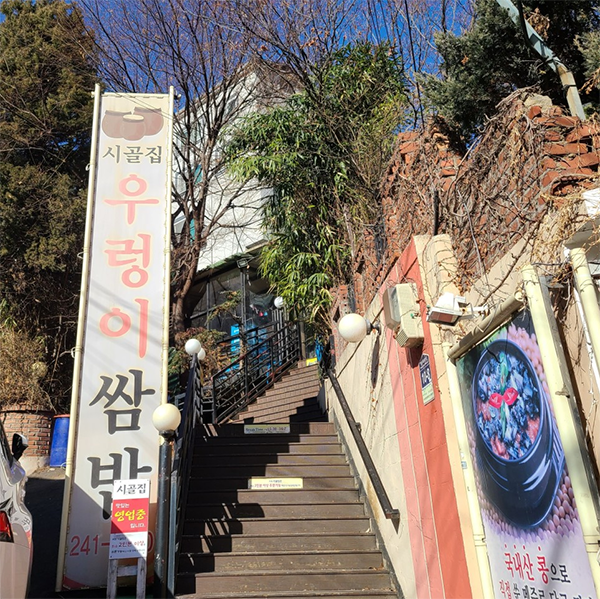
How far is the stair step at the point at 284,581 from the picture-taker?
17.2 ft

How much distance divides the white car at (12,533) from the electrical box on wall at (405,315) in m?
3.11

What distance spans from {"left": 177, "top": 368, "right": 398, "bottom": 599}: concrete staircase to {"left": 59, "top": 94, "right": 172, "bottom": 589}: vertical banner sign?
2.68 feet

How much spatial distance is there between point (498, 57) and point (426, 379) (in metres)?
3.78

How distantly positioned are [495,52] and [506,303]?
159 inches

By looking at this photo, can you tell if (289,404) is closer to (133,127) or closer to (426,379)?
(133,127)

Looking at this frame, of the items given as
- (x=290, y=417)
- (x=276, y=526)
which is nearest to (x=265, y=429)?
(x=290, y=417)

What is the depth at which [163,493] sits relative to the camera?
5340mm

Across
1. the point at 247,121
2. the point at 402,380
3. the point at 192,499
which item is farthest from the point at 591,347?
the point at 247,121

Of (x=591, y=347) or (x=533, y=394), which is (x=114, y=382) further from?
(x=591, y=347)

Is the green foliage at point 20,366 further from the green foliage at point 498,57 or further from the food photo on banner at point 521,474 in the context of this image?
the food photo on banner at point 521,474

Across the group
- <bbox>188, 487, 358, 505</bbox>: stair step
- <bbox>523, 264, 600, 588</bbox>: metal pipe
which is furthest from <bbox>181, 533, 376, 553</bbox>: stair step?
<bbox>523, 264, 600, 588</bbox>: metal pipe

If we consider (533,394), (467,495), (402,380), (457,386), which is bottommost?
(467,495)

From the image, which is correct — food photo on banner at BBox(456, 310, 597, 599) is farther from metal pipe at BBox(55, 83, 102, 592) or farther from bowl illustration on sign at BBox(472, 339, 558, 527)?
metal pipe at BBox(55, 83, 102, 592)

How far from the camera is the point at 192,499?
650 cm
